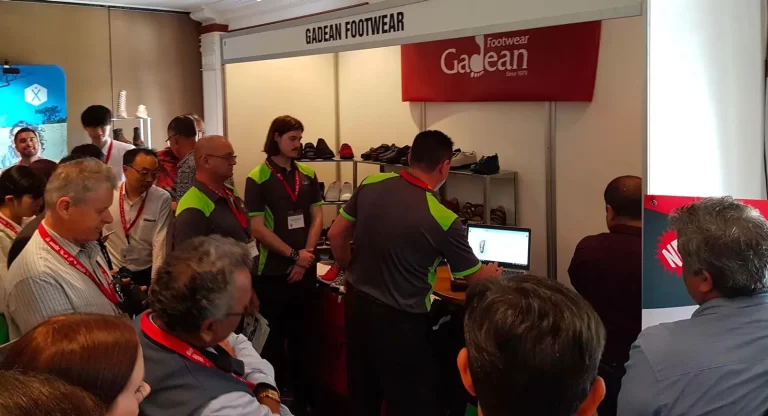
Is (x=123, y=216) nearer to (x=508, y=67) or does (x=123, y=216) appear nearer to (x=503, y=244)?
(x=503, y=244)

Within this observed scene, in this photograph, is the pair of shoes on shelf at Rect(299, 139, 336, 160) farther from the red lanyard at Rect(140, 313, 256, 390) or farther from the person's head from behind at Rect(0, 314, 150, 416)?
the person's head from behind at Rect(0, 314, 150, 416)

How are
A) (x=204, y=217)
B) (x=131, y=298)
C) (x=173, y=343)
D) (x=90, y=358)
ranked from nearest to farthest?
(x=90, y=358) → (x=173, y=343) → (x=131, y=298) → (x=204, y=217)

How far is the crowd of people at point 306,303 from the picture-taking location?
898mm

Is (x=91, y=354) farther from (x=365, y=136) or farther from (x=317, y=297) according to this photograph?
(x=365, y=136)

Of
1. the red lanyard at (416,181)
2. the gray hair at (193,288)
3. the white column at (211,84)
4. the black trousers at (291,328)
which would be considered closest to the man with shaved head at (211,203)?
the black trousers at (291,328)

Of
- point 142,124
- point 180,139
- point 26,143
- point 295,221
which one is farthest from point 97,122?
point 142,124

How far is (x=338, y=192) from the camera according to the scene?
4.70 meters

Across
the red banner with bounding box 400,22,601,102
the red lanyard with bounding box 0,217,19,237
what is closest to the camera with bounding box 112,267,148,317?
the red lanyard with bounding box 0,217,19,237

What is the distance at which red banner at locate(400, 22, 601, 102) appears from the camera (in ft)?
11.2

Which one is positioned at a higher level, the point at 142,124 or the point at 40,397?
the point at 142,124

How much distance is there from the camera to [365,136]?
5.00 meters

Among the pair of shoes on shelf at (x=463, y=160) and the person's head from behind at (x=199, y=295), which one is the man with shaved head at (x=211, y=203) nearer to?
the person's head from behind at (x=199, y=295)

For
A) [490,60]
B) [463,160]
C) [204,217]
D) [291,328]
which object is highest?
[490,60]

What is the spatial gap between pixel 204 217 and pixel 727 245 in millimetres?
2016
